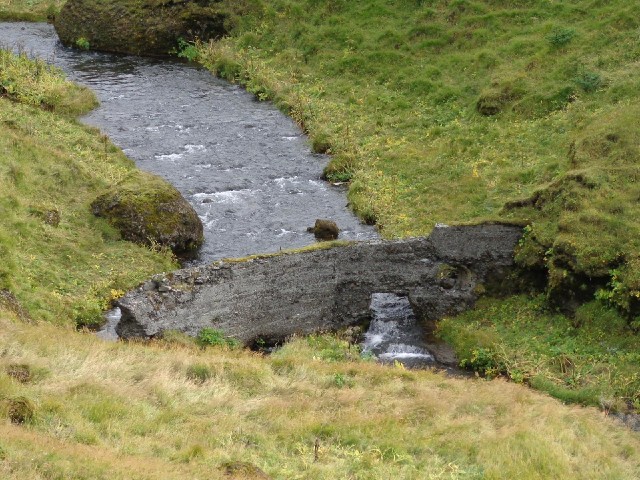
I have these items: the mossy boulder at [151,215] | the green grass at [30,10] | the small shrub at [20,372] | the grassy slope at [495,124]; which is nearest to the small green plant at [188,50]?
the grassy slope at [495,124]

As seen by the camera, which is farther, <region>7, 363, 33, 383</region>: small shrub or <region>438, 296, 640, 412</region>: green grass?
<region>438, 296, 640, 412</region>: green grass

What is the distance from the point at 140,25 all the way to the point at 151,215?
2592cm

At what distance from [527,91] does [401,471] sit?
28240 millimetres

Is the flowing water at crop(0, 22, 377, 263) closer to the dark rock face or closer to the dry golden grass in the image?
the dark rock face

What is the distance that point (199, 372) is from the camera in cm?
2155

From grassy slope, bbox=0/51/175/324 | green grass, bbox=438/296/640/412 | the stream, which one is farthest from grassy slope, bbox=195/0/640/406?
grassy slope, bbox=0/51/175/324

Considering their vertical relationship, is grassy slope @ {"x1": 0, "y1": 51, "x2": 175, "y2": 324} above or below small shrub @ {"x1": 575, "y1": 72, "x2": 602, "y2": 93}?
below

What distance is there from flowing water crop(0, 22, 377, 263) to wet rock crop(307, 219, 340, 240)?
37 cm

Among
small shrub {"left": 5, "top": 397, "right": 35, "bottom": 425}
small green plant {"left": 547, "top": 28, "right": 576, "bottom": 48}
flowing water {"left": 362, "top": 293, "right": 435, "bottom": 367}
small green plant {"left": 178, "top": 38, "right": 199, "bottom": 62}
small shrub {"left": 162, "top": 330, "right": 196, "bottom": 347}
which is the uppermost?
small green plant {"left": 547, "top": 28, "right": 576, "bottom": 48}

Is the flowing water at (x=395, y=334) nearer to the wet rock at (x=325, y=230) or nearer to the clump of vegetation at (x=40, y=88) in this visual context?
the wet rock at (x=325, y=230)

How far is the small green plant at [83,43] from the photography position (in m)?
54.5

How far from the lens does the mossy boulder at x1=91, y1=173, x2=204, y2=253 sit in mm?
31984

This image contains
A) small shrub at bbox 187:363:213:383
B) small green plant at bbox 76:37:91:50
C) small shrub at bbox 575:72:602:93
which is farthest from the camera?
small green plant at bbox 76:37:91:50

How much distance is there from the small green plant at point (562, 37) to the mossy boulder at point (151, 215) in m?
21.9
